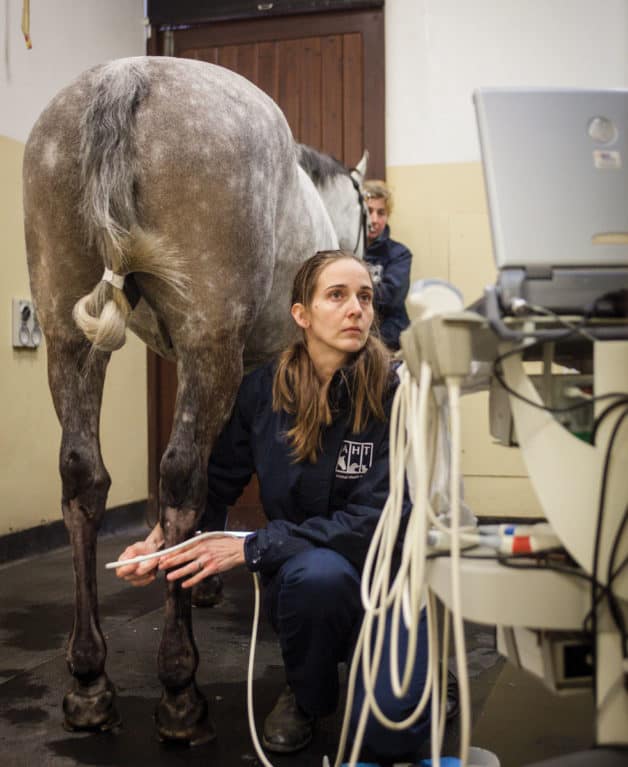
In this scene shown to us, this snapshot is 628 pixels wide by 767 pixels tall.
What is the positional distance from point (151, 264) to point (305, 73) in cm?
273

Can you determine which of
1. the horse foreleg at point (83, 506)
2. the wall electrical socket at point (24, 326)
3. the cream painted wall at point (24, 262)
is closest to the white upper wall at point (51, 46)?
the cream painted wall at point (24, 262)

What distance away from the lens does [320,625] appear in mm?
1418

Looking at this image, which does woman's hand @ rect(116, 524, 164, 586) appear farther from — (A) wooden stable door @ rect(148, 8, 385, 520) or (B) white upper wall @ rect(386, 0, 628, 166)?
(B) white upper wall @ rect(386, 0, 628, 166)

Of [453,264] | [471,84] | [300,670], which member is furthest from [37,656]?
[471,84]

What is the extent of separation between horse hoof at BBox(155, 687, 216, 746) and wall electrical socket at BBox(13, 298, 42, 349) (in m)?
1.98

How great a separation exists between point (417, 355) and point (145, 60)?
117cm

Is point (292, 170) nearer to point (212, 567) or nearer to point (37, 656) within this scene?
point (212, 567)

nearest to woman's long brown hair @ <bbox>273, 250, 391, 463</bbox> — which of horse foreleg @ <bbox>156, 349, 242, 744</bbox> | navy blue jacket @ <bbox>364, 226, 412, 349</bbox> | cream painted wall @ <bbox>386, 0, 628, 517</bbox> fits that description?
horse foreleg @ <bbox>156, 349, 242, 744</bbox>

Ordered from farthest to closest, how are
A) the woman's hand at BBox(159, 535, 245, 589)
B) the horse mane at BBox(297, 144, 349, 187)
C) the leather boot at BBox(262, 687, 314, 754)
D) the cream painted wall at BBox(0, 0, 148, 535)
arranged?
the cream painted wall at BBox(0, 0, 148, 535) → the horse mane at BBox(297, 144, 349, 187) → the leather boot at BBox(262, 687, 314, 754) → the woman's hand at BBox(159, 535, 245, 589)

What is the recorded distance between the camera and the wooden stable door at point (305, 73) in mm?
4055

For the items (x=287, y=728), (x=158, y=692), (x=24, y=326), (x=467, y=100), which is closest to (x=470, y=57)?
(x=467, y=100)

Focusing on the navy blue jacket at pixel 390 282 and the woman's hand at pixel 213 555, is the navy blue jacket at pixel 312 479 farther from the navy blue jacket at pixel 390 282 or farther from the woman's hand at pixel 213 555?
the navy blue jacket at pixel 390 282

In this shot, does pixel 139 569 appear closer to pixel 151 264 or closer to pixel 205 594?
pixel 151 264

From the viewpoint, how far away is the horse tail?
166 centimetres
